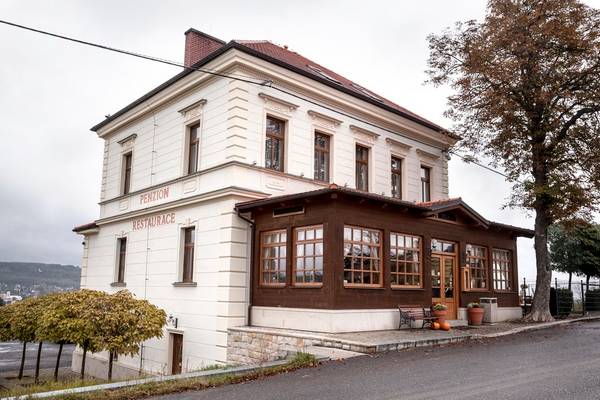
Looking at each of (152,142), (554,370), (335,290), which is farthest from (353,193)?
(152,142)

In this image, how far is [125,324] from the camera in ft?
45.3

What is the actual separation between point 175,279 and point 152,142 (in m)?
5.85

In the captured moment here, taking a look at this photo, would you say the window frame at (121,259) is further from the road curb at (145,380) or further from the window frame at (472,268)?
the window frame at (472,268)

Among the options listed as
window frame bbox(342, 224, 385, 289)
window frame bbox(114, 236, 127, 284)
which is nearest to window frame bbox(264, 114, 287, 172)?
window frame bbox(342, 224, 385, 289)

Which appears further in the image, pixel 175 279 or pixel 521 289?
pixel 521 289

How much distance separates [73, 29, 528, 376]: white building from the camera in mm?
16141

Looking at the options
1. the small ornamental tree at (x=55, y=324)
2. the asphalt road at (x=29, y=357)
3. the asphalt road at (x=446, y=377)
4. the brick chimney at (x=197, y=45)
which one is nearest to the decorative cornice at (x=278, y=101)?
the brick chimney at (x=197, y=45)

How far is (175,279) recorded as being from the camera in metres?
17.9

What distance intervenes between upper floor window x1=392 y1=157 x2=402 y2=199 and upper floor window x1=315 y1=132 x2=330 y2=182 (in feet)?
12.6

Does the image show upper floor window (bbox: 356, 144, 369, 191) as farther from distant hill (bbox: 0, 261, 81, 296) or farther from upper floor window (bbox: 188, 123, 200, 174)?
distant hill (bbox: 0, 261, 81, 296)

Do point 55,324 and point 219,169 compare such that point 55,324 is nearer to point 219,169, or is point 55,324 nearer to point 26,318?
point 26,318

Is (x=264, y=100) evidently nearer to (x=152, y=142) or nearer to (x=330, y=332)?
(x=152, y=142)

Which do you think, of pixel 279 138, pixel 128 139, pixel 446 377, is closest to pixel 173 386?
pixel 446 377

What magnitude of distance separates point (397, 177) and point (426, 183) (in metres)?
2.11
